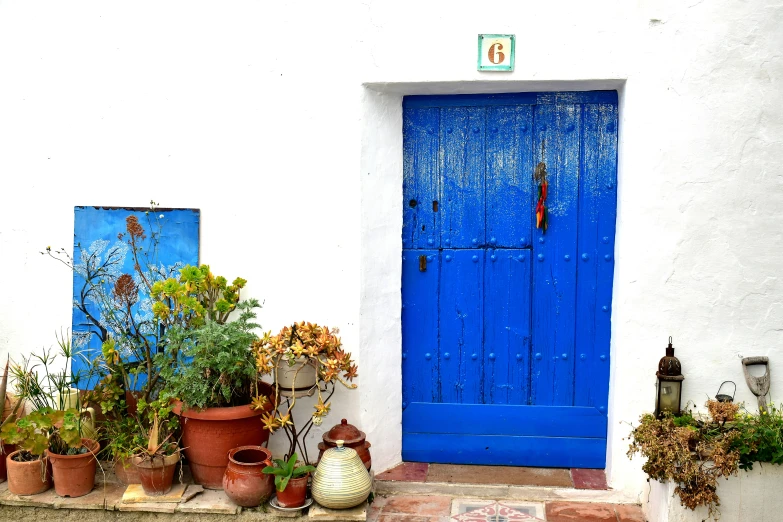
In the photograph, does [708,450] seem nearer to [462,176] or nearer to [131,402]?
[462,176]

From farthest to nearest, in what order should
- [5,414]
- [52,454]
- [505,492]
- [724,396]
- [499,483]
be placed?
[5,414] < [499,483] < [505,492] < [52,454] < [724,396]

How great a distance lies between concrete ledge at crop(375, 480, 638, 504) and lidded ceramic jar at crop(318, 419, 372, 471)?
0.24 m

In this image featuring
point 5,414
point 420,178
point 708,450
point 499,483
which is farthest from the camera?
point 5,414

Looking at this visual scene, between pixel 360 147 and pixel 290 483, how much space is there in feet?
5.89

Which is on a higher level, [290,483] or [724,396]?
[724,396]

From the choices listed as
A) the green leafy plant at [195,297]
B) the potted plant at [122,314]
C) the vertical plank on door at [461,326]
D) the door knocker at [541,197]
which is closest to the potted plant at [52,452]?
the potted plant at [122,314]

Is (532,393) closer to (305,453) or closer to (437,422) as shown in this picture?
(437,422)

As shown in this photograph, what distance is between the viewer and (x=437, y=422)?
4730 mm

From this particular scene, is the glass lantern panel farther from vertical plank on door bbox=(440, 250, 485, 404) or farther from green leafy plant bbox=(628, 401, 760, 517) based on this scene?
vertical plank on door bbox=(440, 250, 485, 404)

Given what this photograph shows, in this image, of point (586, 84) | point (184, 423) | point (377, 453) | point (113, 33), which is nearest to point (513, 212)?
point (586, 84)

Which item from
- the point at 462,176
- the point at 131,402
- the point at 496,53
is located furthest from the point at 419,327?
the point at 131,402

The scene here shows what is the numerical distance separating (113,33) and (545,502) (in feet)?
11.5

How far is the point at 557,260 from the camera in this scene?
4527 mm

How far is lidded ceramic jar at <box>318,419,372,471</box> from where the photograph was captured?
4.32 meters
